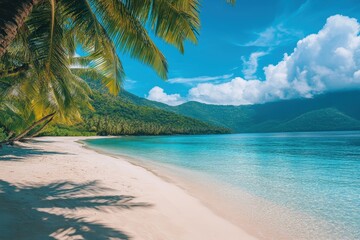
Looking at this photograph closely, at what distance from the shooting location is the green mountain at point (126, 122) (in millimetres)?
91625

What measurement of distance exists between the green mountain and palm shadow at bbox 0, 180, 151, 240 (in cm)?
6571

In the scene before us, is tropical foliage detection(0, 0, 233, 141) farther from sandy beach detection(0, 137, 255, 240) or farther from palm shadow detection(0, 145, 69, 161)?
→ palm shadow detection(0, 145, 69, 161)

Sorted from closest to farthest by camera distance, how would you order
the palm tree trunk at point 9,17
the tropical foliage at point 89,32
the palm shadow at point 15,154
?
the palm tree trunk at point 9,17 < the tropical foliage at point 89,32 < the palm shadow at point 15,154

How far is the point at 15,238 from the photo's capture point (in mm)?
3852

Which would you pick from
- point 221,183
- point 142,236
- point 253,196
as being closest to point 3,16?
point 142,236

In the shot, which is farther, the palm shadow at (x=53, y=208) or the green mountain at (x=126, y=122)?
the green mountain at (x=126, y=122)

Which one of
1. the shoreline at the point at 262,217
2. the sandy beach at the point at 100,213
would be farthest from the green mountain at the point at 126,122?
the shoreline at the point at 262,217

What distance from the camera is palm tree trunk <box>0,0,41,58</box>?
286cm

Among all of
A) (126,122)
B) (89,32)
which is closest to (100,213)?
(89,32)

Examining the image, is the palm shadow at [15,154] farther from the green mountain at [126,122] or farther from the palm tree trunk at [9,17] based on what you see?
the green mountain at [126,122]

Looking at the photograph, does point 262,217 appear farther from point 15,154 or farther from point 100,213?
point 15,154

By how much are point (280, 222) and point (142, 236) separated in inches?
150

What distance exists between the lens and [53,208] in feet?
18.2

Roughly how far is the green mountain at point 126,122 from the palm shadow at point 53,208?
65.7 m
